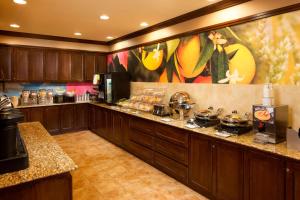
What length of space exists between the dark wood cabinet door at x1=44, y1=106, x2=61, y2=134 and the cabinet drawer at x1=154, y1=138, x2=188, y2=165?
3.56 metres

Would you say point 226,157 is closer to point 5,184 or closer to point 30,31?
point 5,184

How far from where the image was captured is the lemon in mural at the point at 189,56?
3.71m

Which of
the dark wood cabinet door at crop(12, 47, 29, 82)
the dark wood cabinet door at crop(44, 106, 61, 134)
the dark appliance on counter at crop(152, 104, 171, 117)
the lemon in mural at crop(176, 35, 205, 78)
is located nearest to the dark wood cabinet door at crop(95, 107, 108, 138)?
the dark wood cabinet door at crop(44, 106, 61, 134)

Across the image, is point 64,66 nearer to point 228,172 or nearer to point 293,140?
point 228,172

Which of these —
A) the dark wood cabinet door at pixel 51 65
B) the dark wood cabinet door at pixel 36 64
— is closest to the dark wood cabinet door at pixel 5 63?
the dark wood cabinet door at pixel 36 64

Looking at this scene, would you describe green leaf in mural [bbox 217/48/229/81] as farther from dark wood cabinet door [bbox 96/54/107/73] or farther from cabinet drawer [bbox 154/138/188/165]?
dark wood cabinet door [bbox 96/54/107/73]

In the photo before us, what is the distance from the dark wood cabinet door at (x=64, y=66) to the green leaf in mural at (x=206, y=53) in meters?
4.16

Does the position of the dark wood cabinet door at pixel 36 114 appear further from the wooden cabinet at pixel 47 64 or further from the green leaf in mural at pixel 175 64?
the green leaf in mural at pixel 175 64

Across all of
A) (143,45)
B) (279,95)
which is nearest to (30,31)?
(143,45)

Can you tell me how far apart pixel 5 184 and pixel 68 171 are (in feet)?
1.34

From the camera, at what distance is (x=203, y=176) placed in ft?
9.30

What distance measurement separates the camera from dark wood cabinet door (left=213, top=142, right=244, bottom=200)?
2379mm

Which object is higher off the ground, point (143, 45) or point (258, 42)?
point (143, 45)

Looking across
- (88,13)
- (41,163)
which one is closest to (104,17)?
(88,13)
